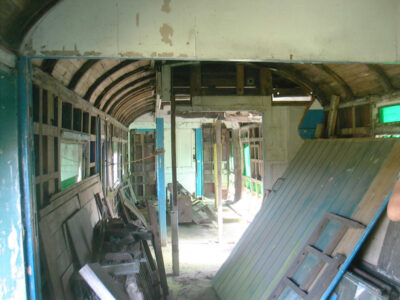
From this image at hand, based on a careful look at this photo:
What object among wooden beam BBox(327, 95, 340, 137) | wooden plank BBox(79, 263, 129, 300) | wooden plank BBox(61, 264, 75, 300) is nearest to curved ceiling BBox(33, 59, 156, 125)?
wooden plank BBox(79, 263, 129, 300)

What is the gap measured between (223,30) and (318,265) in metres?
2.73

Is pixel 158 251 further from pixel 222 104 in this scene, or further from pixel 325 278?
pixel 222 104

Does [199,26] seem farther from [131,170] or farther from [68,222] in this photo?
[131,170]

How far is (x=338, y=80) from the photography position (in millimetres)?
4859

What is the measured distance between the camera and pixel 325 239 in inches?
138

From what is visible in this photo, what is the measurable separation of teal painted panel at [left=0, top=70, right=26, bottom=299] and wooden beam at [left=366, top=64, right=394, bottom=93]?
418cm

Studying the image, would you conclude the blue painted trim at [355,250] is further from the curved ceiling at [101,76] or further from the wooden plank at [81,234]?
the curved ceiling at [101,76]

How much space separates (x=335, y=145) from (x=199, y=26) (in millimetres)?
3320

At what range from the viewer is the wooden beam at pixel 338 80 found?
15.7ft

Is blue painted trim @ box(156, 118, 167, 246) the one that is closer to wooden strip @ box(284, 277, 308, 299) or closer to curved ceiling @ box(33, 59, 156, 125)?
curved ceiling @ box(33, 59, 156, 125)

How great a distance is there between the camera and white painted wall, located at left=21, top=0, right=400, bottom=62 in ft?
7.16

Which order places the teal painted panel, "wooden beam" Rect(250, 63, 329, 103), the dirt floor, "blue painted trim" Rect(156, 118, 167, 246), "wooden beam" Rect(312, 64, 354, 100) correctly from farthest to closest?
"blue painted trim" Rect(156, 118, 167, 246) < "wooden beam" Rect(250, 63, 329, 103) < the dirt floor < "wooden beam" Rect(312, 64, 354, 100) < the teal painted panel

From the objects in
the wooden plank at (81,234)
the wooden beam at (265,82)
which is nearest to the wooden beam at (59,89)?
the wooden plank at (81,234)

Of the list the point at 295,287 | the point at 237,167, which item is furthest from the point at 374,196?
the point at 237,167
